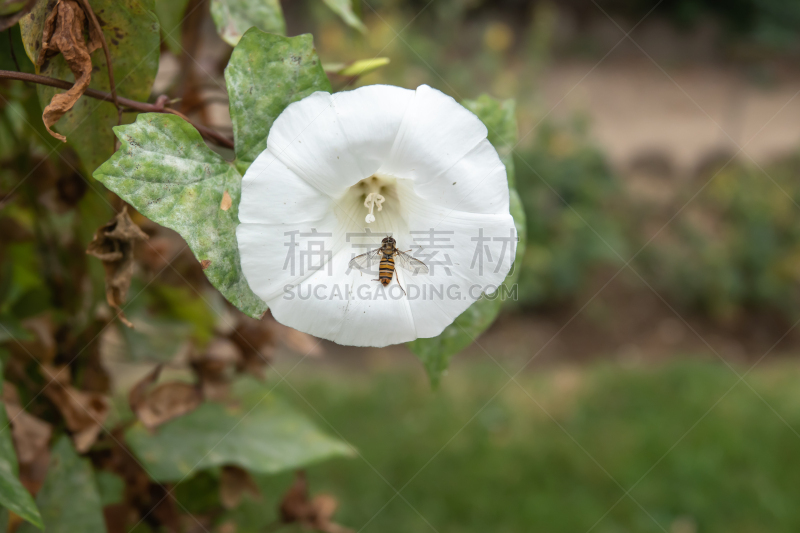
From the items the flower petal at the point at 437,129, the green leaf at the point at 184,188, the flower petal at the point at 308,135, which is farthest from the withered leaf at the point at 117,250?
the flower petal at the point at 437,129

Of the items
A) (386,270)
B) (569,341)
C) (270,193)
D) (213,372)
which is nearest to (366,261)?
(386,270)

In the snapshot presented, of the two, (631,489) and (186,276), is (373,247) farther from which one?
(631,489)

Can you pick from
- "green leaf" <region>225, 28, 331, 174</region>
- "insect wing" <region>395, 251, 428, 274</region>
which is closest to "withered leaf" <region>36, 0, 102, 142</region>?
"green leaf" <region>225, 28, 331, 174</region>

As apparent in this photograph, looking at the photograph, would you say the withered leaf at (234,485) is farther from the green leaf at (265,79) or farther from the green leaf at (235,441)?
the green leaf at (265,79)

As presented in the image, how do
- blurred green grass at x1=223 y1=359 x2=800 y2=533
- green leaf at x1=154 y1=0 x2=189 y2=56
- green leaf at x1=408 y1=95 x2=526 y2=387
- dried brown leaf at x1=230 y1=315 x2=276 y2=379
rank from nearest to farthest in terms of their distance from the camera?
green leaf at x1=408 y1=95 x2=526 y2=387 < green leaf at x1=154 y1=0 x2=189 y2=56 < dried brown leaf at x1=230 y1=315 x2=276 y2=379 < blurred green grass at x1=223 y1=359 x2=800 y2=533

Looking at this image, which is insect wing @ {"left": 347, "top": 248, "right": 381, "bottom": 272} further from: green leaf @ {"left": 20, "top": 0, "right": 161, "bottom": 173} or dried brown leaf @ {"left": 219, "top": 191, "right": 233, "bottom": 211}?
green leaf @ {"left": 20, "top": 0, "right": 161, "bottom": 173}

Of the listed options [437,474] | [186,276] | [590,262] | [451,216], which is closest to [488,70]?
[590,262]

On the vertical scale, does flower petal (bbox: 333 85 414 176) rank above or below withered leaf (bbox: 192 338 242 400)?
above
